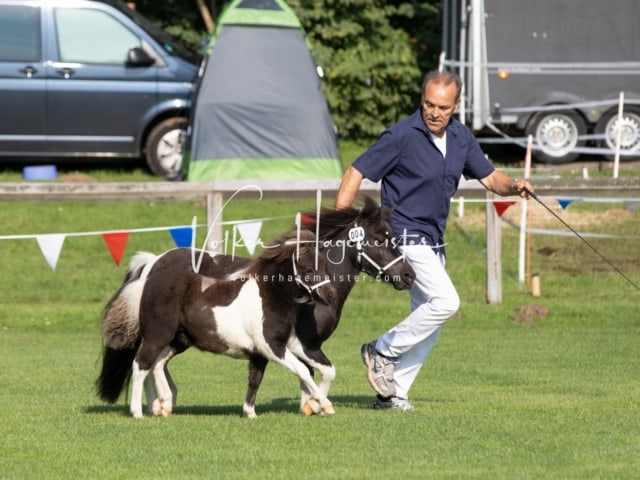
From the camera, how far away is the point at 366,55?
22922 millimetres

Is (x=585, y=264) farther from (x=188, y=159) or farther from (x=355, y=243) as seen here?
(x=355, y=243)

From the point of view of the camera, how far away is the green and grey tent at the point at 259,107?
18688mm

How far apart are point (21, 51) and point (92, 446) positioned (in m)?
12.8

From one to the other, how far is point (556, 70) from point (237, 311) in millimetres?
13615

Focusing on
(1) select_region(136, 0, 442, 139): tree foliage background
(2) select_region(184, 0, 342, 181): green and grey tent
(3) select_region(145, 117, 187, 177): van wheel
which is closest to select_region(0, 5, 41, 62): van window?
(3) select_region(145, 117, 187, 177): van wheel

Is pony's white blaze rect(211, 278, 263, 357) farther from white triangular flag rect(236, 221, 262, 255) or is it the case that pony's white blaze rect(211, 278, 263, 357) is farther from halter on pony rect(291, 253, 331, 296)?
white triangular flag rect(236, 221, 262, 255)

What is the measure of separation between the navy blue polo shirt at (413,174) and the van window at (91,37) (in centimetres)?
1148

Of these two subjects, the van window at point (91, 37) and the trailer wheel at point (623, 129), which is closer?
the van window at point (91, 37)

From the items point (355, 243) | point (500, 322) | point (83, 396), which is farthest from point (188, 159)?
point (355, 243)

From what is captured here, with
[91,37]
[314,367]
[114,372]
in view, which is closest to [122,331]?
[114,372]

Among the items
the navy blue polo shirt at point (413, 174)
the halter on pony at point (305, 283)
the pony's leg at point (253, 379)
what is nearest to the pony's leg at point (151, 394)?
the pony's leg at point (253, 379)

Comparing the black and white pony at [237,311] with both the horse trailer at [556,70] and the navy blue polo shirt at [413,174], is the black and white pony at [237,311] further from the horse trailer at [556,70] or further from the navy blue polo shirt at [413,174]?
the horse trailer at [556,70]

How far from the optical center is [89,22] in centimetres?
1897

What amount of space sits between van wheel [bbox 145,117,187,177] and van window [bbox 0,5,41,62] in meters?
2.05
